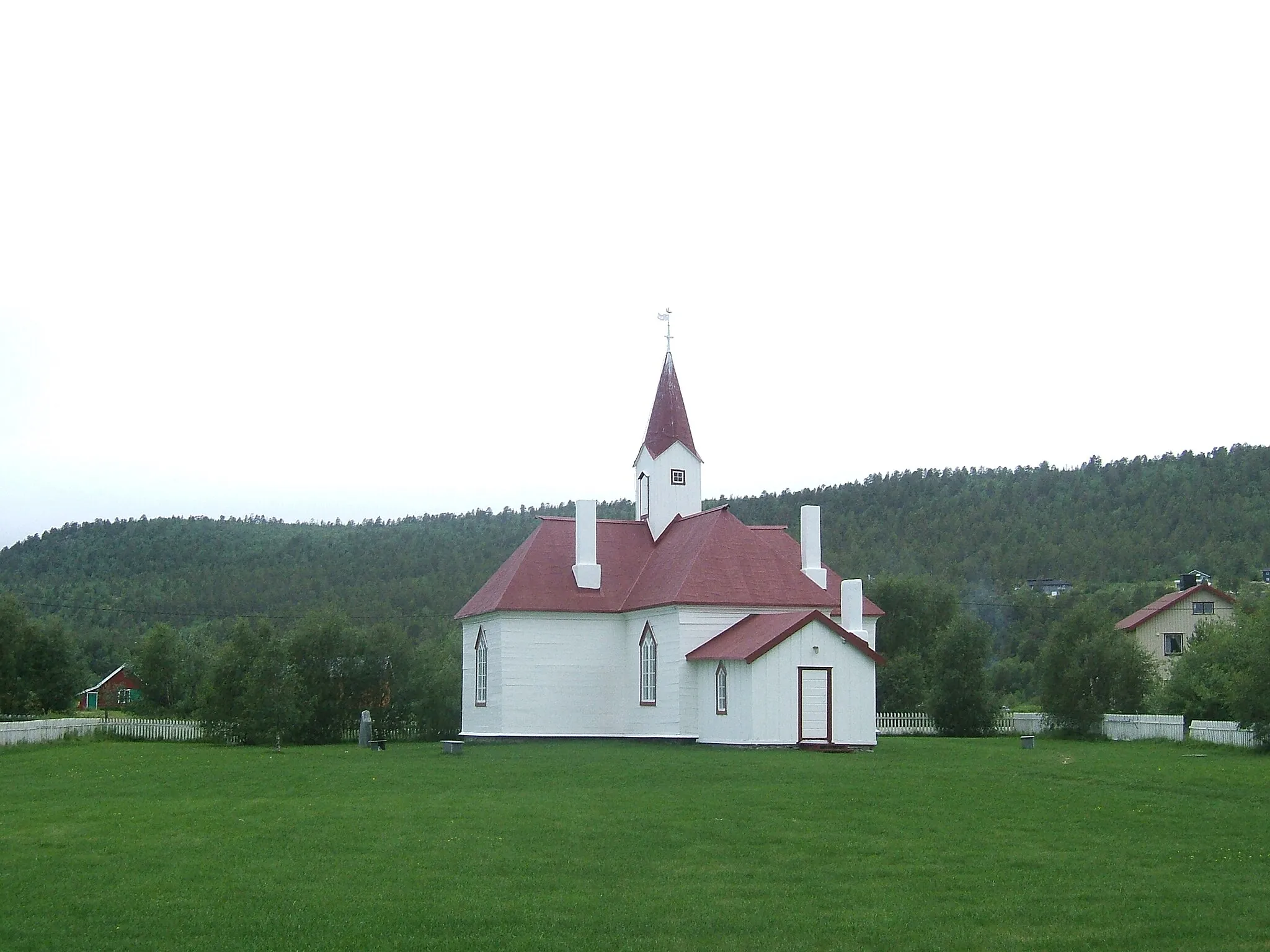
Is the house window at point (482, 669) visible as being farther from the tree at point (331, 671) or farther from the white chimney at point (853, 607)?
the white chimney at point (853, 607)

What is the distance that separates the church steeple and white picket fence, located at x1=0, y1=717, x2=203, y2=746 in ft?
60.3

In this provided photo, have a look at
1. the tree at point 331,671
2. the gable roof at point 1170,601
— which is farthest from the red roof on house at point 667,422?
the gable roof at point 1170,601

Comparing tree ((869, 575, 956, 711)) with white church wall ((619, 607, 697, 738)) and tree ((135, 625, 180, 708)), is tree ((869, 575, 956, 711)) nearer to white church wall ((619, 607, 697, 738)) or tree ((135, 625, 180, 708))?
white church wall ((619, 607, 697, 738))

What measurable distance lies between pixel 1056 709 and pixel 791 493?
236 ft

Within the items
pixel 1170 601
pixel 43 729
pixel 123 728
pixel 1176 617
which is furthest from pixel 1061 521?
pixel 43 729

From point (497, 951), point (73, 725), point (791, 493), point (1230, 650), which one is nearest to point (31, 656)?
point (73, 725)

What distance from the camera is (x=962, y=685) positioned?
149 feet

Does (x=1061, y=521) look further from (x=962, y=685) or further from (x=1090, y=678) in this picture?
(x=1090, y=678)

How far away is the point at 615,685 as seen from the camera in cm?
4078

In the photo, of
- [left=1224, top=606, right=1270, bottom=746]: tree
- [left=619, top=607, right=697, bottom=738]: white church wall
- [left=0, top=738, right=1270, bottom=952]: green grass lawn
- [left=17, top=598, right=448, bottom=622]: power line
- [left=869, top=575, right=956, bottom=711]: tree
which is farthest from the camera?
[left=17, top=598, right=448, bottom=622]: power line

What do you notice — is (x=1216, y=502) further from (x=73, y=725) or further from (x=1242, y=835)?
(x=1242, y=835)

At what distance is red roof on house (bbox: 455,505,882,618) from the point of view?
3875 centimetres

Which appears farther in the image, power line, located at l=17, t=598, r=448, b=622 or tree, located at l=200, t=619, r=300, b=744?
power line, located at l=17, t=598, r=448, b=622

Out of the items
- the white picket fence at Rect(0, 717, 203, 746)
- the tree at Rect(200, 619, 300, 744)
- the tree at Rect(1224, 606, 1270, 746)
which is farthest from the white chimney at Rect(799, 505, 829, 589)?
the white picket fence at Rect(0, 717, 203, 746)
